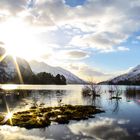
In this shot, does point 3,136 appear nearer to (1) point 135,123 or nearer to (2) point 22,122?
(2) point 22,122

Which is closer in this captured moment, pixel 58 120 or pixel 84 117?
pixel 58 120

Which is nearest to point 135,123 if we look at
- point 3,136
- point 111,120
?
point 111,120

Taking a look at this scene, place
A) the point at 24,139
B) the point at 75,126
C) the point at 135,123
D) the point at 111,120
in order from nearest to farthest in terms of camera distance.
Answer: the point at 24,139 < the point at 75,126 < the point at 135,123 < the point at 111,120

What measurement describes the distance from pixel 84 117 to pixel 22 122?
13.8 metres

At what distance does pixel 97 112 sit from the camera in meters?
60.3

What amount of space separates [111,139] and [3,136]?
15086mm

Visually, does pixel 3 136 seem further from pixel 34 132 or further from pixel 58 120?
pixel 58 120

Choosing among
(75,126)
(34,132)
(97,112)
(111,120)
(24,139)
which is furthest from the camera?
(97,112)

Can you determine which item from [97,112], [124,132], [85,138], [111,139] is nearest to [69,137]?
[85,138]

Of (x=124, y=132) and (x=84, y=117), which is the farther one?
(x=84, y=117)

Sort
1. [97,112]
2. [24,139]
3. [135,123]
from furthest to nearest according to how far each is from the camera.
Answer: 1. [97,112]
2. [135,123]
3. [24,139]

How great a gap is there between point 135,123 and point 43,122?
16.5m

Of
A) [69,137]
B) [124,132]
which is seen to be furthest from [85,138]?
[124,132]

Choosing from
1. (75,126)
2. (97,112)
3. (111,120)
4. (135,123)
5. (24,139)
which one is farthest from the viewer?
(97,112)
